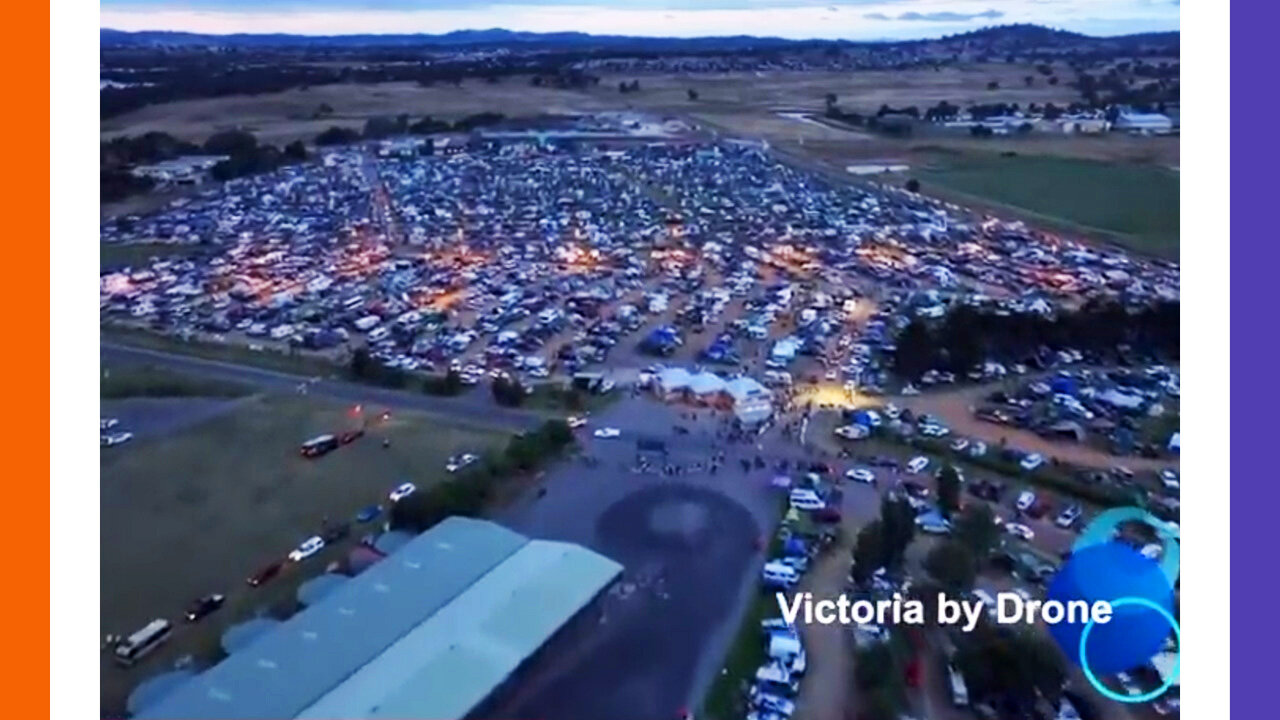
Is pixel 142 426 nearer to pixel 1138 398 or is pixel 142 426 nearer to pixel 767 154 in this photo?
pixel 767 154

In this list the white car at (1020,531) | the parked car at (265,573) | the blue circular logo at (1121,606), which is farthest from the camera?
the white car at (1020,531)

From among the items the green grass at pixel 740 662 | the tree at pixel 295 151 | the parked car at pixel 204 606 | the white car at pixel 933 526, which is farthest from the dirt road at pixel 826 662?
the tree at pixel 295 151

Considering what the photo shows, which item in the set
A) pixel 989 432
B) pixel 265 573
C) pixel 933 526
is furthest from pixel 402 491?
pixel 989 432

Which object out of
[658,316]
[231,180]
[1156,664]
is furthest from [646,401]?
[231,180]

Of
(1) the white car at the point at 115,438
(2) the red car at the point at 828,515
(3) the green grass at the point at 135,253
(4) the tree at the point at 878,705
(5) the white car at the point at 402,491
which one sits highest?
(3) the green grass at the point at 135,253

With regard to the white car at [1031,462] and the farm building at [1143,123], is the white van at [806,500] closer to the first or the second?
the white car at [1031,462]

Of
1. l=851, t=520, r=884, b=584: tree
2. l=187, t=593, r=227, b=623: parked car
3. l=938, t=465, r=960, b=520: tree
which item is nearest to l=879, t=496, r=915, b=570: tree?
l=851, t=520, r=884, b=584: tree

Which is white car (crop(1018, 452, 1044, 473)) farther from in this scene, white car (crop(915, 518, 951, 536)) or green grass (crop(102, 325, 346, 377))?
green grass (crop(102, 325, 346, 377))
